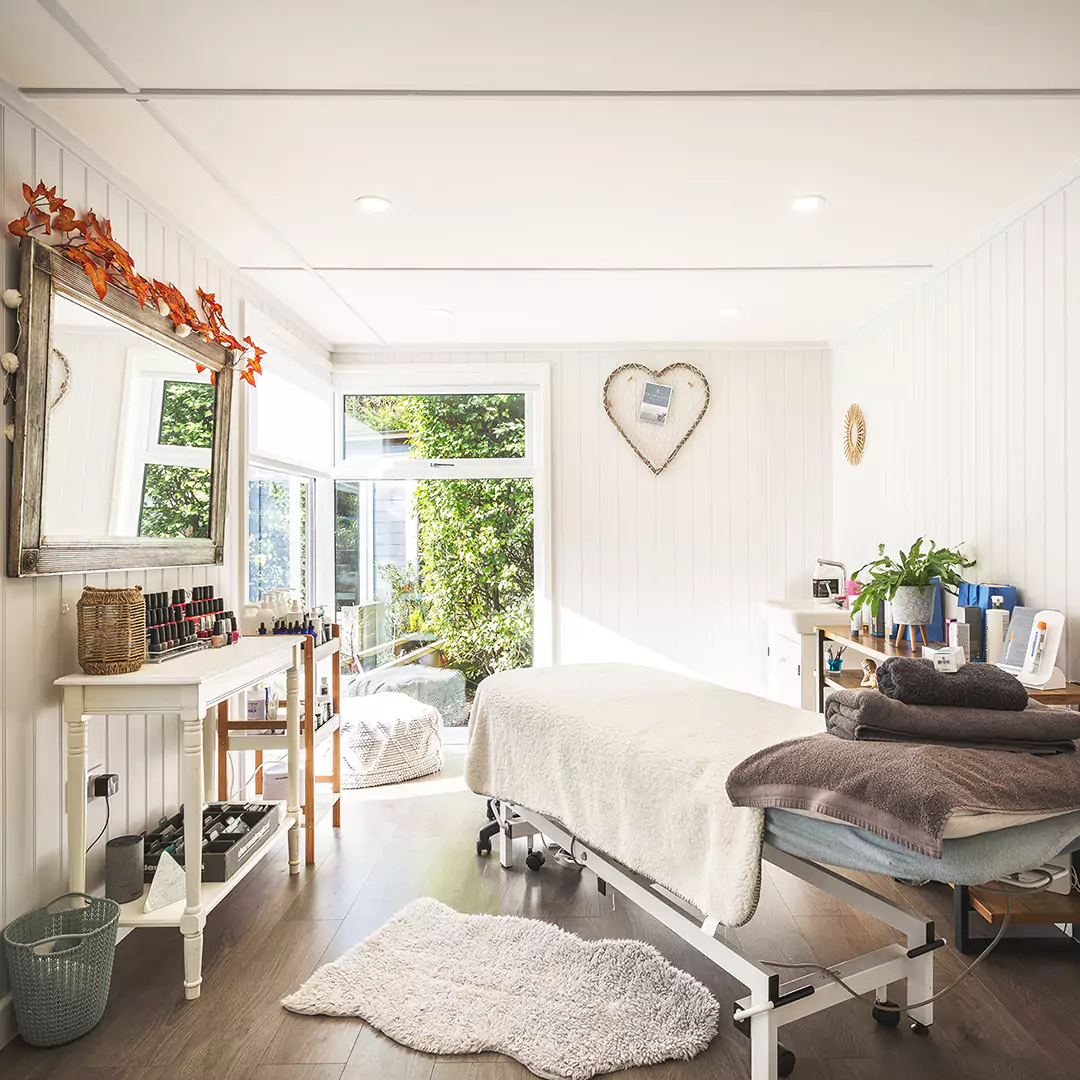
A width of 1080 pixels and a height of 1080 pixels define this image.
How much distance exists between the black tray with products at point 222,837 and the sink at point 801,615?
7.99ft

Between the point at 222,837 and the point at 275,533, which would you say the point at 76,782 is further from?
the point at 275,533

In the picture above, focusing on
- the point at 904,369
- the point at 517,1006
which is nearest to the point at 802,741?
the point at 517,1006

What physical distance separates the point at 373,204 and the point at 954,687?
92.3 inches

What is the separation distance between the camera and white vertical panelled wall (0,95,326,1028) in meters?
2.17

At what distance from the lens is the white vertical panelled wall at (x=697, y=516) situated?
16.1 feet

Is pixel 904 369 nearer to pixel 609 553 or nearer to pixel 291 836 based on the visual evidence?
pixel 609 553

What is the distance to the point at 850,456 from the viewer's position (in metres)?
4.59

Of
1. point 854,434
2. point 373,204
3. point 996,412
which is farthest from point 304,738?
point 854,434

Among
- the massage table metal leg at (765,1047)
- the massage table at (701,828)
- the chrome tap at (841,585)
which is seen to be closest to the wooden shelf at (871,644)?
the chrome tap at (841,585)

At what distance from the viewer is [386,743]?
4301mm

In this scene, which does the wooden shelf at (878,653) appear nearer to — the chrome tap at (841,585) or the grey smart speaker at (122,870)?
the chrome tap at (841,585)

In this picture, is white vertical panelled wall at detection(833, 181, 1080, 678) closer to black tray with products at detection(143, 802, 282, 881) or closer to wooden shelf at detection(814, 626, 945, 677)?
wooden shelf at detection(814, 626, 945, 677)

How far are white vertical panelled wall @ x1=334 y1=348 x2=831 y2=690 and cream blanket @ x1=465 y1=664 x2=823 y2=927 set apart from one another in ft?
5.86

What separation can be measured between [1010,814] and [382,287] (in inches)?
129
